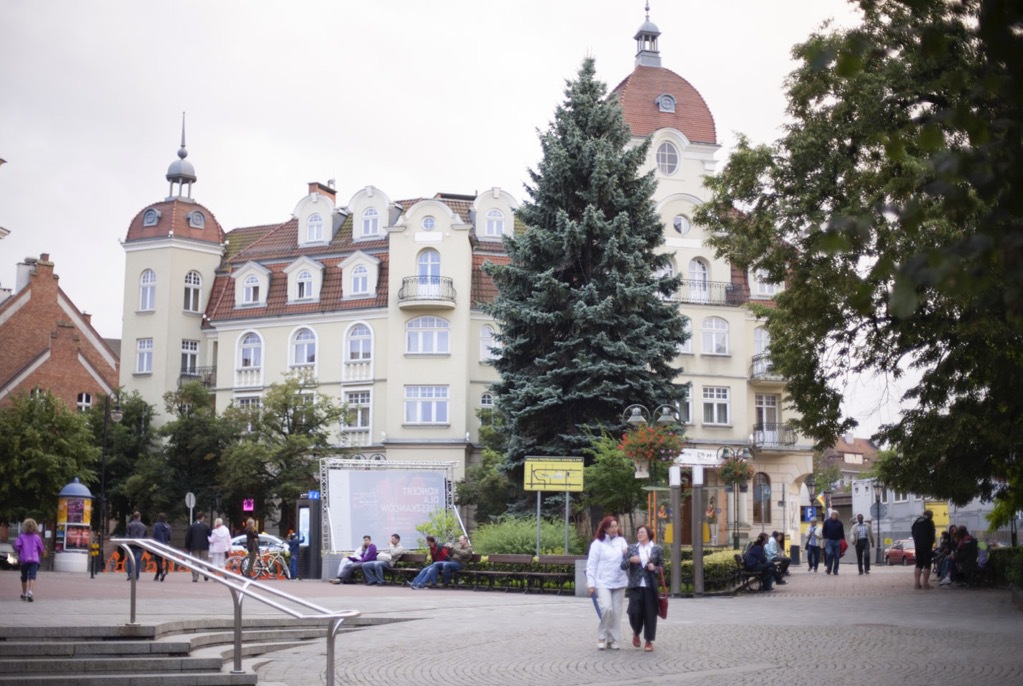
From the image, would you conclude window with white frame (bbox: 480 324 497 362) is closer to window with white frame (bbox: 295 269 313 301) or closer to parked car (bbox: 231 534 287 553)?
window with white frame (bbox: 295 269 313 301)

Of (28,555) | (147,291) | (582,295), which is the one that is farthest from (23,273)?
(28,555)

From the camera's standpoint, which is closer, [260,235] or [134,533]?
[134,533]

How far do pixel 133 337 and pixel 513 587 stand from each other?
130ft

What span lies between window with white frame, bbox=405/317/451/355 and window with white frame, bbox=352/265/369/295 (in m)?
3.58

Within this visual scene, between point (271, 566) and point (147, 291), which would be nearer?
point (271, 566)

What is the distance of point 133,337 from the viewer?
63.5m

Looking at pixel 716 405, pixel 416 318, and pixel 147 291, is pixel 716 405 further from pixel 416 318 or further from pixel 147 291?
pixel 147 291

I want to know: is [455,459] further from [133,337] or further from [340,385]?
[133,337]

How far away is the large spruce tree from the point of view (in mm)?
37562

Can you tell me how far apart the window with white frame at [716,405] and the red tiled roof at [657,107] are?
36.7 feet

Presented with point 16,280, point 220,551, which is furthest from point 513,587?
point 16,280

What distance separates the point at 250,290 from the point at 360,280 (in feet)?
19.5

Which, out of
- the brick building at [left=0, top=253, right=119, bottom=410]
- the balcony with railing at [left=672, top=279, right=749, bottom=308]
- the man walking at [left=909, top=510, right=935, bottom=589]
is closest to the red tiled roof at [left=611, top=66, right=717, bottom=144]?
the balcony with railing at [left=672, top=279, right=749, bottom=308]

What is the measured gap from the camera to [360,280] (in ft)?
195
